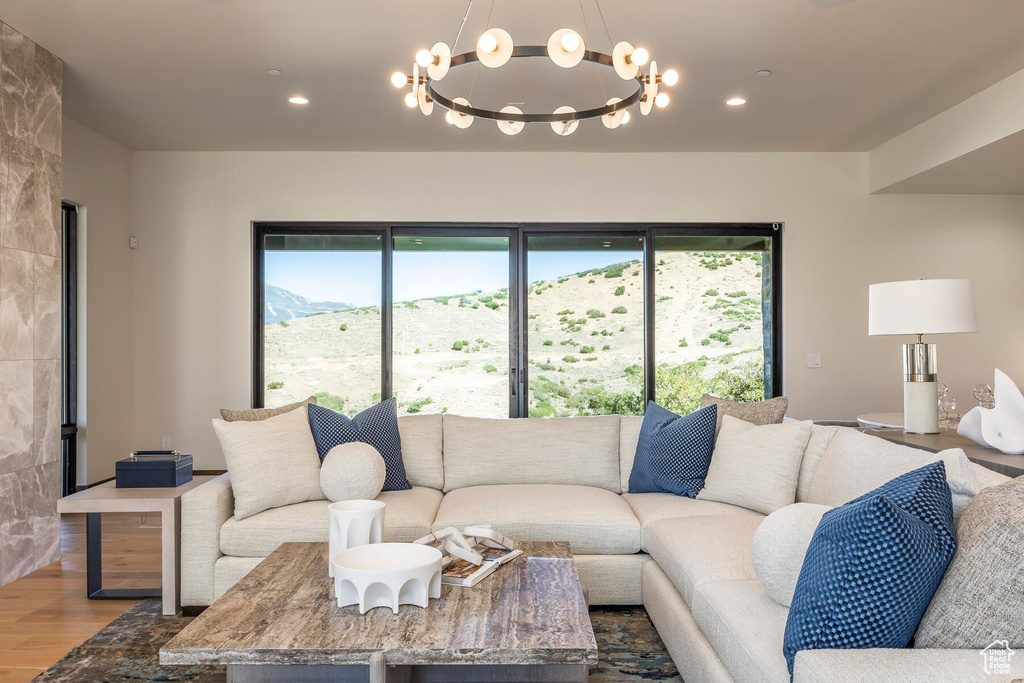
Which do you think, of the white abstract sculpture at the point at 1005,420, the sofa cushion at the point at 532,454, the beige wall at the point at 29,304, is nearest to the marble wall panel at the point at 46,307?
the beige wall at the point at 29,304

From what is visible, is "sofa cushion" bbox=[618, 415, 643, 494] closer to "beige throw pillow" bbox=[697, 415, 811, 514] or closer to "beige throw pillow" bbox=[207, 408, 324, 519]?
"beige throw pillow" bbox=[697, 415, 811, 514]

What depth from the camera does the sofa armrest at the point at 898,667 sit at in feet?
3.99

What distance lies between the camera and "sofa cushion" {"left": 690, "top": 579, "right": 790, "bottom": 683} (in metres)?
1.56

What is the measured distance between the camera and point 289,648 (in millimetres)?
1622

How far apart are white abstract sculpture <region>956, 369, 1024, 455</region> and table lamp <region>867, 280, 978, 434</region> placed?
0.40 m

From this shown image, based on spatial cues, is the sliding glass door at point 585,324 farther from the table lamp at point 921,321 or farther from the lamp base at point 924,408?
the lamp base at point 924,408

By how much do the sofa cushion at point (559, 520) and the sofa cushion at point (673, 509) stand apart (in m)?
0.05

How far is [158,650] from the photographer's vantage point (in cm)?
253

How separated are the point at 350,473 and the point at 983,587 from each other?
226 cm

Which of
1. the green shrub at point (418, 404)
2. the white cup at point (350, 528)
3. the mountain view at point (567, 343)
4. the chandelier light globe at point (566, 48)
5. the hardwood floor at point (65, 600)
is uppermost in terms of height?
the chandelier light globe at point (566, 48)

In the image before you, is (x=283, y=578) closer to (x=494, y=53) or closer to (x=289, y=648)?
(x=289, y=648)

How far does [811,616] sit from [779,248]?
16.1 ft

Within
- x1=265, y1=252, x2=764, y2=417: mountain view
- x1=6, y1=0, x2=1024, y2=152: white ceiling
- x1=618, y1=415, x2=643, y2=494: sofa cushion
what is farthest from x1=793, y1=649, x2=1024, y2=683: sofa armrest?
x1=265, y1=252, x2=764, y2=417: mountain view

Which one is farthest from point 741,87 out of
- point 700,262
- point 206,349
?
point 206,349
